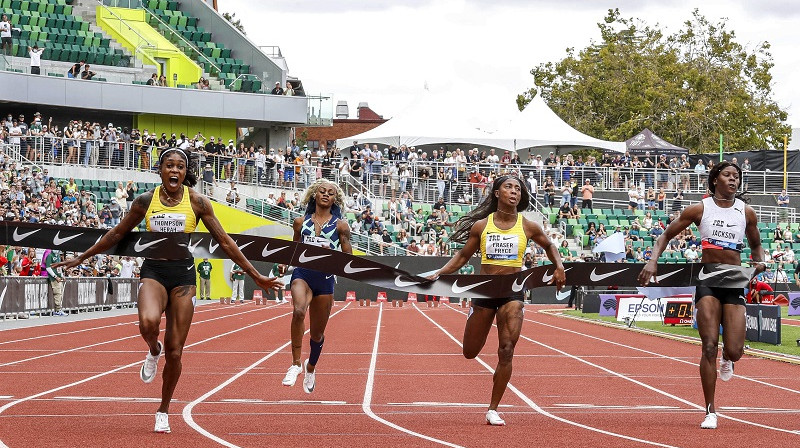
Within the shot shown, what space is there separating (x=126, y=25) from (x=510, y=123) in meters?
16.2

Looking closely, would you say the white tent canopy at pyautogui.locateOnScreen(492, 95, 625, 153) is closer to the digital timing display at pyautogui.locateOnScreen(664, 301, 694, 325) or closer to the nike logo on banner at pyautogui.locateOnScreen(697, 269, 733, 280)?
the digital timing display at pyautogui.locateOnScreen(664, 301, 694, 325)

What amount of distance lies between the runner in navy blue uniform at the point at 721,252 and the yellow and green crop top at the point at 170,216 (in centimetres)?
369

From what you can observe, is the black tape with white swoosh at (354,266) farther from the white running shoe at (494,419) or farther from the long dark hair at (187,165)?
the white running shoe at (494,419)

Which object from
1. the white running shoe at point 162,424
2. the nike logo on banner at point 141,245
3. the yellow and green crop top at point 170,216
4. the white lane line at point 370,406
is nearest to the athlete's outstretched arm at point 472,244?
the white lane line at point 370,406

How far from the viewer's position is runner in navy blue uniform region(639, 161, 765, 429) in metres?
10.2

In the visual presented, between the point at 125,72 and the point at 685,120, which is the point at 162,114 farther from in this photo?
the point at 685,120

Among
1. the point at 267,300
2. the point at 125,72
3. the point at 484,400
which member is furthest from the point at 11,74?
→ the point at 484,400

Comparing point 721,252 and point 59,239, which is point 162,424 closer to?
point 59,239

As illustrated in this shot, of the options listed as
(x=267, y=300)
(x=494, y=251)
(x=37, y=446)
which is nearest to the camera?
(x=37, y=446)

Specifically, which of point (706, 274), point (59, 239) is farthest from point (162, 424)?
point (706, 274)

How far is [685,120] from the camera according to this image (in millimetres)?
72062

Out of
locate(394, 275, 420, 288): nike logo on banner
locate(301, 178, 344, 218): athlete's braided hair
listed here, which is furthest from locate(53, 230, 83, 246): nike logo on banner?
locate(394, 275, 420, 288): nike logo on banner

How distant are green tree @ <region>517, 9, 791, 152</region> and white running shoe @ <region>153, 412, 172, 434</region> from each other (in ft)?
210

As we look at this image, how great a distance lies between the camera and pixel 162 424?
9195mm
